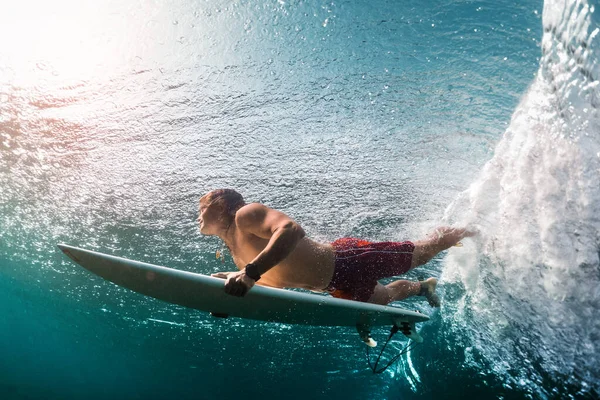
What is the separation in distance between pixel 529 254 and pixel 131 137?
21.3 ft

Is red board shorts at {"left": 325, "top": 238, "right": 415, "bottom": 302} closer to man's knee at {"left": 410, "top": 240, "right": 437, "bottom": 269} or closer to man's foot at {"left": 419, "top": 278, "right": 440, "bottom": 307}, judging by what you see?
man's knee at {"left": 410, "top": 240, "right": 437, "bottom": 269}

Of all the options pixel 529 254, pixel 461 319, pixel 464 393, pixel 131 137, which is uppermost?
pixel 131 137

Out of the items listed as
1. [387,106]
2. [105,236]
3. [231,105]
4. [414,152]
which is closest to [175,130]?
[231,105]

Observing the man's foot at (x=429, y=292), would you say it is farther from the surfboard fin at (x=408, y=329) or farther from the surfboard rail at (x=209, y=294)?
the surfboard rail at (x=209, y=294)

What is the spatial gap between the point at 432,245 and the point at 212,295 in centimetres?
251

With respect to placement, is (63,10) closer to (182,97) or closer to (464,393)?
(182,97)

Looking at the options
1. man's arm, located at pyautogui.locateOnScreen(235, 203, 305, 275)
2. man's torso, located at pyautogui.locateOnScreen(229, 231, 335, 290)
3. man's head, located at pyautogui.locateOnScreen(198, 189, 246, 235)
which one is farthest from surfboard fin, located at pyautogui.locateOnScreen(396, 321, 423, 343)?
man's head, located at pyautogui.locateOnScreen(198, 189, 246, 235)

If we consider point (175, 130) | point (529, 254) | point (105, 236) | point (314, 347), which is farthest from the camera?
point (314, 347)

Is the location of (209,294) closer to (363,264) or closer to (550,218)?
(363,264)

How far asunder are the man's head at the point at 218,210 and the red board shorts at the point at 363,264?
44.7 inches

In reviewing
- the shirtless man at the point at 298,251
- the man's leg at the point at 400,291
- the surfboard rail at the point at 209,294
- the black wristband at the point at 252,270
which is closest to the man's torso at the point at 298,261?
the shirtless man at the point at 298,251

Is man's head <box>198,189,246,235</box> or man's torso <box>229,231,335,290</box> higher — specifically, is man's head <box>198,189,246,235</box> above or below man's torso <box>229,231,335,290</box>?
above

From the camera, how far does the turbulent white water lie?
306cm

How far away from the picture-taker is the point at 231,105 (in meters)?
5.20
